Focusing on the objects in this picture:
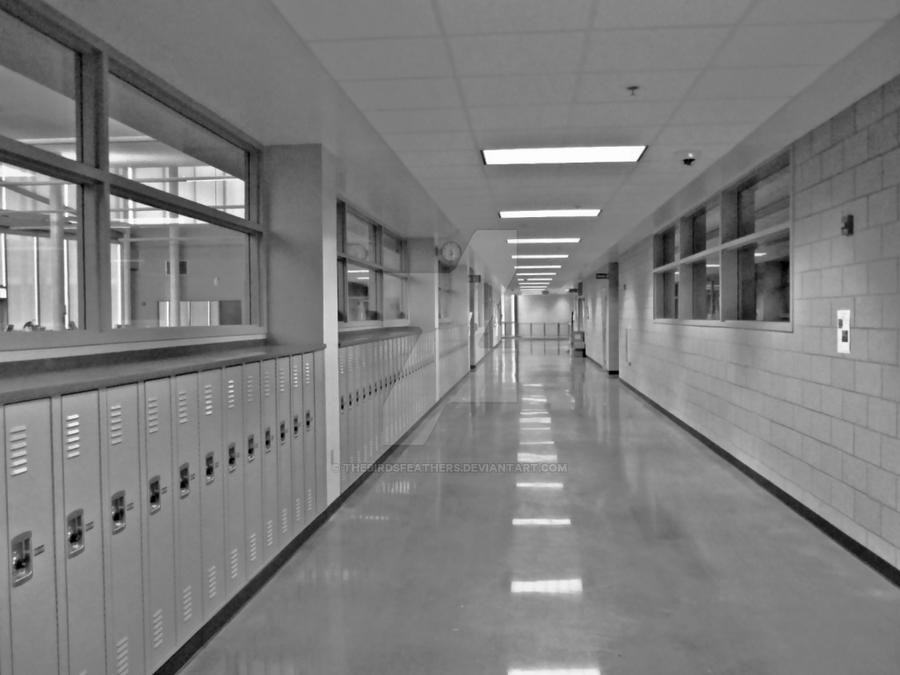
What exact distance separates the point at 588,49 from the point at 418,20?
91cm

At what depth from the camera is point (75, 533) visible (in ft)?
6.73

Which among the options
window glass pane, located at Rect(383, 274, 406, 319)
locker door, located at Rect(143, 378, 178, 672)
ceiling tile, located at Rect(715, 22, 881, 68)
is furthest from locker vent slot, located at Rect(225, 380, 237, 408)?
window glass pane, located at Rect(383, 274, 406, 319)

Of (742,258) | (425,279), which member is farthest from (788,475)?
(425,279)

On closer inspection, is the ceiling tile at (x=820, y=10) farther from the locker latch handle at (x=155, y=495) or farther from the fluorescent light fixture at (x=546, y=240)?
the fluorescent light fixture at (x=546, y=240)

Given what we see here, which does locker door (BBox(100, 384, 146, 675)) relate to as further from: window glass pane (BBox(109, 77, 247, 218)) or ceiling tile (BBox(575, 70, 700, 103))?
ceiling tile (BBox(575, 70, 700, 103))

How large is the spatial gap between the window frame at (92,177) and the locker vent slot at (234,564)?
1162 mm

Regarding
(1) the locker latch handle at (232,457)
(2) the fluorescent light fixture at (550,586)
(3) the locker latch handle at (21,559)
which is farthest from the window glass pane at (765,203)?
(3) the locker latch handle at (21,559)

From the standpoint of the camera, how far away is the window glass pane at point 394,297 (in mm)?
9238

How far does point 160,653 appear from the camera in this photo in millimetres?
2549

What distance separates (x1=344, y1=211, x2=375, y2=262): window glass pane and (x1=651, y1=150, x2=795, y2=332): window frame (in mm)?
4020

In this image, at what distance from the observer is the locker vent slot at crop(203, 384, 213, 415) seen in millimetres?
2883

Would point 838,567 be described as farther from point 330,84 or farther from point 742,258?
point 330,84

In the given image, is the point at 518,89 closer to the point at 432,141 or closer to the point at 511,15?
the point at 511,15

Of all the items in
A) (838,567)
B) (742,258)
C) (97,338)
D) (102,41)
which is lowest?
(838,567)
